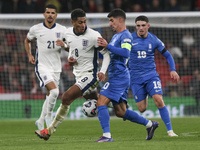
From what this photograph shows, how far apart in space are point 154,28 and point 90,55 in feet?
26.6

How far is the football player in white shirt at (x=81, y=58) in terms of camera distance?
7566mm

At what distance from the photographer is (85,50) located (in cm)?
773

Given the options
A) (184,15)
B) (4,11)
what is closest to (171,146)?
(184,15)

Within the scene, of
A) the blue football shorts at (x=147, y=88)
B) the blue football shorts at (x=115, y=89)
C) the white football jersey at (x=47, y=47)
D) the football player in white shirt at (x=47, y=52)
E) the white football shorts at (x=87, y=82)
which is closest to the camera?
the blue football shorts at (x=115, y=89)

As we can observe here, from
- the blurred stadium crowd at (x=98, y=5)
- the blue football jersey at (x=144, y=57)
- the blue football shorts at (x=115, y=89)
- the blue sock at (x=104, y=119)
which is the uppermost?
the blurred stadium crowd at (x=98, y=5)

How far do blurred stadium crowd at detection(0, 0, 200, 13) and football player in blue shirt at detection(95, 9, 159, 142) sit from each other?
10865mm

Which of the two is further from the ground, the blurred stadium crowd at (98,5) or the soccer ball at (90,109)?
the blurred stadium crowd at (98,5)

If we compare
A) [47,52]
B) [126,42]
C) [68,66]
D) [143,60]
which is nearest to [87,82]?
[126,42]

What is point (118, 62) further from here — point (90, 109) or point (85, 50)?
point (90, 109)

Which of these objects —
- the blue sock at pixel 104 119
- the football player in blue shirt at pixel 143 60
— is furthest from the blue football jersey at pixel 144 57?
the blue sock at pixel 104 119

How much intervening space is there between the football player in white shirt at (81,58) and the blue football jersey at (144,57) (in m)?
1.52

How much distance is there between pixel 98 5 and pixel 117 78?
12373mm

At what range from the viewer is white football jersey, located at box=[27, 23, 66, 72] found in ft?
32.6

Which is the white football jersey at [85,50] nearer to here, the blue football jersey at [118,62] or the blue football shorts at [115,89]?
the blue football jersey at [118,62]
